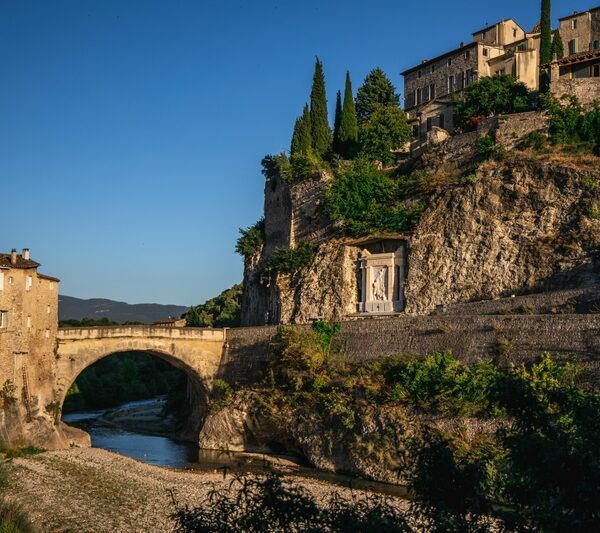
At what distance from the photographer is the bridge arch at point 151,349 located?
42.5 meters

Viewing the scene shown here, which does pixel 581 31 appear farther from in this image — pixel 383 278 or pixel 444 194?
pixel 383 278

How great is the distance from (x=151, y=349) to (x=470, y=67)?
26539mm

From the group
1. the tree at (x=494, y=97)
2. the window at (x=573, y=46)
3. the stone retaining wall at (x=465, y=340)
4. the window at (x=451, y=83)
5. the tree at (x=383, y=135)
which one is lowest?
the stone retaining wall at (x=465, y=340)

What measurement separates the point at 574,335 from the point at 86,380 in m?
42.2

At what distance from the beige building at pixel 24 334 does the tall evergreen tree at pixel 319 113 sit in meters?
21.4

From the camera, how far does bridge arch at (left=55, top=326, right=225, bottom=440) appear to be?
4253cm

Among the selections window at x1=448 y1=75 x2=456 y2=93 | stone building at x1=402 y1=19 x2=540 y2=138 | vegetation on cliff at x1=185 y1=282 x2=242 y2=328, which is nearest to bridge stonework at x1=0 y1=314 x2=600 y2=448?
stone building at x1=402 y1=19 x2=540 y2=138

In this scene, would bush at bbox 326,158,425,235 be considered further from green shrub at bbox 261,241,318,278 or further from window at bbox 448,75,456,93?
window at bbox 448,75,456,93

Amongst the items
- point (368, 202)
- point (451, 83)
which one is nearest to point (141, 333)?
point (368, 202)

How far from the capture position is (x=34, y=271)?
40750mm

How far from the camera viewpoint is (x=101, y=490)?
3312cm

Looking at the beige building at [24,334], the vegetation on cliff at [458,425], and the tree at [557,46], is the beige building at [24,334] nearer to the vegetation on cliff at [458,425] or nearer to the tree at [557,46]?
the vegetation on cliff at [458,425]

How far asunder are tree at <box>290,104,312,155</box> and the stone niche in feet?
33.6

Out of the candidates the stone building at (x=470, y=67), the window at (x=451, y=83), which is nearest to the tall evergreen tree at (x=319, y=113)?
the stone building at (x=470, y=67)
